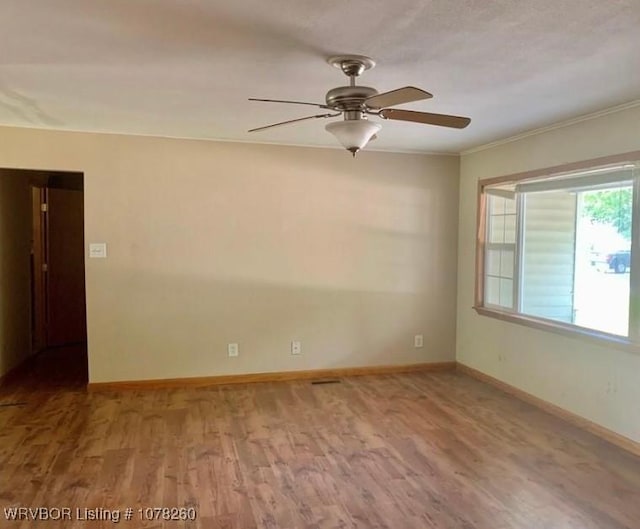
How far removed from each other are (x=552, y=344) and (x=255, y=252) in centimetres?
270

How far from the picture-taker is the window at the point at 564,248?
343cm

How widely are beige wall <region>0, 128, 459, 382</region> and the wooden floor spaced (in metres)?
0.55

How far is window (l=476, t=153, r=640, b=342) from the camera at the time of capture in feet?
11.3

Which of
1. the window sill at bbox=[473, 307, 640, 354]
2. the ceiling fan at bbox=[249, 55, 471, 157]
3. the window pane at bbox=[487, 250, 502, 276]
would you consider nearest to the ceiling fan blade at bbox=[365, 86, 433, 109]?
the ceiling fan at bbox=[249, 55, 471, 157]

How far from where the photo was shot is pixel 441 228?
5.25 m

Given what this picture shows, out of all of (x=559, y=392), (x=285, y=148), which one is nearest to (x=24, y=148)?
(x=285, y=148)

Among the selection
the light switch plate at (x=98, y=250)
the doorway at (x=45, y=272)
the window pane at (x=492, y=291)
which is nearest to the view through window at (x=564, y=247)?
the window pane at (x=492, y=291)

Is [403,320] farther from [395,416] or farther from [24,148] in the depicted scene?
[24,148]

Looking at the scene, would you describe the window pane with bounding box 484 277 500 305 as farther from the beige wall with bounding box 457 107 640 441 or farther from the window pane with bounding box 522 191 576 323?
the window pane with bounding box 522 191 576 323

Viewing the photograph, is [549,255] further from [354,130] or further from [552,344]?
[354,130]

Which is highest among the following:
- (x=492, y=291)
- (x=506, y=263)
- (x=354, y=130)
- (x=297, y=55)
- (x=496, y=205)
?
(x=297, y=55)

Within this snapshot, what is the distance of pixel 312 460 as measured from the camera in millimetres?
3137

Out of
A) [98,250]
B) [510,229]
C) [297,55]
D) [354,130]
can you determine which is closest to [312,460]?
[354,130]

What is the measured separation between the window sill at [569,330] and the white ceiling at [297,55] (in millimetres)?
1571
